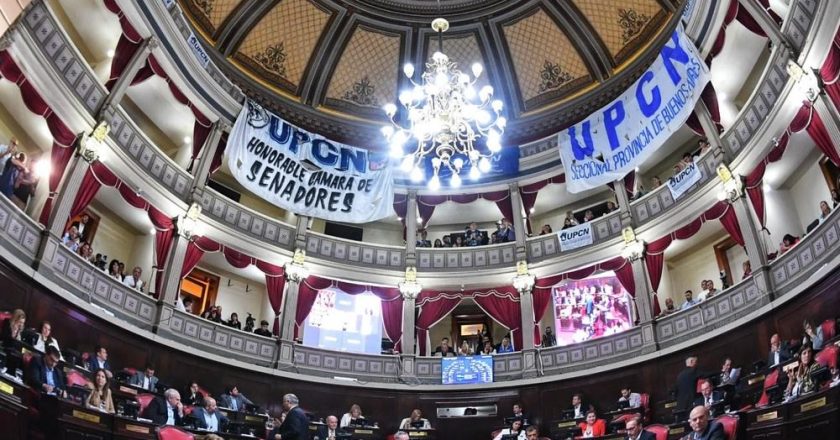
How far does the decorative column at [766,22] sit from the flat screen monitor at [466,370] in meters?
11.2

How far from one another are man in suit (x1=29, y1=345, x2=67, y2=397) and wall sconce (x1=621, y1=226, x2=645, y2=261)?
1443 cm

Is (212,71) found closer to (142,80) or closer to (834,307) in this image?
(142,80)

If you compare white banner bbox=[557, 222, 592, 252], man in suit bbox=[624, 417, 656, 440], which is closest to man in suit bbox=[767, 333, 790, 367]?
man in suit bbox=[624, 417, 656, 440]

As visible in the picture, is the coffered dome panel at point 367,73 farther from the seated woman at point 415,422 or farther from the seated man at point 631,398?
the seated man at point 631,398

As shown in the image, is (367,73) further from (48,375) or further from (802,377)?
(802,377)

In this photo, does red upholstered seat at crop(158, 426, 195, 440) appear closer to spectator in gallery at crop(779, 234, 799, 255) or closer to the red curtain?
the red curtain

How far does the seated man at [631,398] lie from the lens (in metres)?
16.0

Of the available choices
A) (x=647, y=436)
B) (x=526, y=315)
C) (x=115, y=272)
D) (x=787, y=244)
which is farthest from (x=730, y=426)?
(x=115, y=272)

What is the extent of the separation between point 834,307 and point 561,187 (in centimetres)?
1078

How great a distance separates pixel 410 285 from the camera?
817 inches

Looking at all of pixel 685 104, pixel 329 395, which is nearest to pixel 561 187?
pixel 685 104

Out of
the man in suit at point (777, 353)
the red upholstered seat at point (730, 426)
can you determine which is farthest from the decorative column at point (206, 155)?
the man in suit at point (777, 353)

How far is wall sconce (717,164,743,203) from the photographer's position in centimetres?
1573

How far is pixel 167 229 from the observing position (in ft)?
56.5
